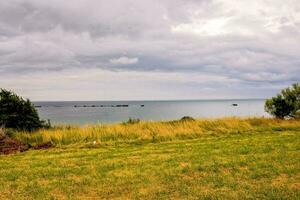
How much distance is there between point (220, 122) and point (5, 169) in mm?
13931

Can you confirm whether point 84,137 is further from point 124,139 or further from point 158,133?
point 158,133

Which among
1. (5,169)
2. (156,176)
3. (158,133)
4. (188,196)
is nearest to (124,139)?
(158,133)

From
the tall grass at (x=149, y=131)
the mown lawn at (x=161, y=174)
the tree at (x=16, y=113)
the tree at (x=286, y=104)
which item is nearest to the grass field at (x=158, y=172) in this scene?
the mown lawn at (x=161, y=174)

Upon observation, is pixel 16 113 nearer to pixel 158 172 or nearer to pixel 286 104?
pixel 158 172

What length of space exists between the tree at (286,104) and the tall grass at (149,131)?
4001mm

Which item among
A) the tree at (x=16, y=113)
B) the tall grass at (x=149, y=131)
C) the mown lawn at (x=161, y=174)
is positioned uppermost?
the tree at (x=16, y=113)

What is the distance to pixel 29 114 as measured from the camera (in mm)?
21219

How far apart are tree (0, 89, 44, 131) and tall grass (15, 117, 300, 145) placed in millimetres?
1317

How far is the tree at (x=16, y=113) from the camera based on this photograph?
20.4 metres

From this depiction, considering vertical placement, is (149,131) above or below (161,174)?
above

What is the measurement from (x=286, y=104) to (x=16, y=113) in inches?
727

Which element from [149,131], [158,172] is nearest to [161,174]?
[158,172]

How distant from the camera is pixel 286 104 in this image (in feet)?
86.8

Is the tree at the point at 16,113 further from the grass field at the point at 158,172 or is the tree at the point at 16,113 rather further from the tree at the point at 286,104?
the tree at the point at 286,104
